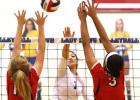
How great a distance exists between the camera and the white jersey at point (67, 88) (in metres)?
7.05

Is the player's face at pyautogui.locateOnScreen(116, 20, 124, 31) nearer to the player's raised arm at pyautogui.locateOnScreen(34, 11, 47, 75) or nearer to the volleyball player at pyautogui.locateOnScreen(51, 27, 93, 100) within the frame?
the volleyball player at pyautogui.locateOnScreen(51, 27, 93, 100)

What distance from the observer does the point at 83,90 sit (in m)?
7.21

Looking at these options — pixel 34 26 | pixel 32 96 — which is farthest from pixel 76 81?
pixel 34 26

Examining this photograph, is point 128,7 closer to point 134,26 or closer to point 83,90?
point 134,26

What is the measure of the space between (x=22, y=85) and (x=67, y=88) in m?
2.38

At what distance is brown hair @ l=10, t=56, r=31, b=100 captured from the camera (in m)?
4.72

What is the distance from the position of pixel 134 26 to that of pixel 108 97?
21.2ft

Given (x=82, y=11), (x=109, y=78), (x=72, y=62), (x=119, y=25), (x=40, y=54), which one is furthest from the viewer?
(x=119, y=25)

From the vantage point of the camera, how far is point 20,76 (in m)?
4.72

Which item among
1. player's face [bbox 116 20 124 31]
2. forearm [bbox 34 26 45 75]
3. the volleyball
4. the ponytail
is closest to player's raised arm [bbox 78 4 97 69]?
forearm [bbox 34 26 45 75]

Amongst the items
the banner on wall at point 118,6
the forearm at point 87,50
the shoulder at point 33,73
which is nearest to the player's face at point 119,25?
the banner on wall at point 118,6

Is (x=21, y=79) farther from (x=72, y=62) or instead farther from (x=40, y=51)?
(x=72, y=62)

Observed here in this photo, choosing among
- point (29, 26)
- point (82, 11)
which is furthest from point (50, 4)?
point (29, 26)

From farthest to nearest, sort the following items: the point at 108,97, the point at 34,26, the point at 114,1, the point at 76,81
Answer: the point at 114,1, the point at 34,26, the point at 76,81, the point at 108,97
